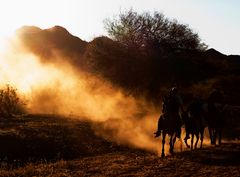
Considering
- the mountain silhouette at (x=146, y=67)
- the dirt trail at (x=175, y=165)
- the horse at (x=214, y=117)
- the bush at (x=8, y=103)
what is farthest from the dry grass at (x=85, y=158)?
the mountain silhouette at (x=146, y=67)

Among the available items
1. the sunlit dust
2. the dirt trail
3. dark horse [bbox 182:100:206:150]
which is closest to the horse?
dark horse [bbox 182:100:206:150]

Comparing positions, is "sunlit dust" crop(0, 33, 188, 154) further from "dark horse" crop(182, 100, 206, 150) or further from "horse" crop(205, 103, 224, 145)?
"dark horse" crop(182, 100, 206, 150)

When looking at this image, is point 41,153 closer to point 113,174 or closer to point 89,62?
point 113,174

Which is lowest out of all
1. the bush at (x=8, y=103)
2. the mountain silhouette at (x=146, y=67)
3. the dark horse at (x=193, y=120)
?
the dark horse at (x=193, y=120)

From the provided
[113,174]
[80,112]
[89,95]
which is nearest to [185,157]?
[113,174]

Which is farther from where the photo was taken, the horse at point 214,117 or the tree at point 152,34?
the tree at point 152,34

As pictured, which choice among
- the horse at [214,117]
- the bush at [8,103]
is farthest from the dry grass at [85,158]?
the bush at [8,103]

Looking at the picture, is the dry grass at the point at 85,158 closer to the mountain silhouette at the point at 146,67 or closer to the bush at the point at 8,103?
the bush at the point at 8,103

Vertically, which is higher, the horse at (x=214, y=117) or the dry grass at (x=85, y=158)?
the horse at (x=214, y=117)

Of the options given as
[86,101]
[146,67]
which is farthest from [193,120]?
[146,67]

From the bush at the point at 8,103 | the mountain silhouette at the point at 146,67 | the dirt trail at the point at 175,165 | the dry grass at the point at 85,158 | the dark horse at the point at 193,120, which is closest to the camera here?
the dirt trail at the point at 175,165

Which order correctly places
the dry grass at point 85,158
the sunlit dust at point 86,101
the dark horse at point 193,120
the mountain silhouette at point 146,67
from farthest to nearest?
the mountain silhouette at point 146,67, the sunlit dust at point 86,101, the dark horse at point 193,120, the dry grass at point 85,158

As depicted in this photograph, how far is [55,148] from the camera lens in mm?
29219

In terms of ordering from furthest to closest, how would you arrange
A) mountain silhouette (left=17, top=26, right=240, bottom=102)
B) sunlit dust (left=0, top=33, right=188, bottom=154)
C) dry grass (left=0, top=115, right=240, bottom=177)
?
mountain silhouette (left=17, top=26, right=240, bottom=102)
sunlit dust (left=0, top=33, right=188, bottom=154)
dry grass (left=0, top=115, right=240, bottom=177)
